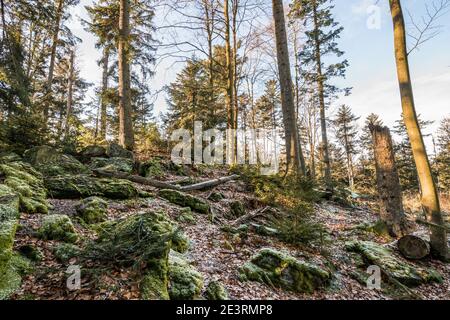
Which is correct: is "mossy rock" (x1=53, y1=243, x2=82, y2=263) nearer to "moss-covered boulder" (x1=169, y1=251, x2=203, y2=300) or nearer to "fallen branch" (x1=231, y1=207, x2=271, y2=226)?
"moss-covered boulder" (x1=169, y1=251, x2=203, y2=300)

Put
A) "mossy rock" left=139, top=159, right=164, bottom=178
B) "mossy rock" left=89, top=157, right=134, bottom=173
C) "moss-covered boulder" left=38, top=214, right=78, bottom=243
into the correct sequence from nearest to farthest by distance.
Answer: "moss-covered boulder" left=38, top=214, right=78, bottom=243, "mossy rock" left=89, top=157, right=134, bottom=173, "mossy rock" left=139, top=159, right=164, bottom=178

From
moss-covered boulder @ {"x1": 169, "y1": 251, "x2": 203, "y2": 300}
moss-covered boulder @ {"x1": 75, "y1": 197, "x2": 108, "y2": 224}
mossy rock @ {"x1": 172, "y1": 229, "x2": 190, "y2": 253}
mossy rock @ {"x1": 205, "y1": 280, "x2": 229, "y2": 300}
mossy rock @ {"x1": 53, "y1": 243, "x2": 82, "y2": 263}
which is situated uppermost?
moss-covered boulder @ {"x1": 75, "y1": 197, "x2": 108, "y2": 224}

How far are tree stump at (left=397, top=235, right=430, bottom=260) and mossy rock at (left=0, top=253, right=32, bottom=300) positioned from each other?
6947 mm

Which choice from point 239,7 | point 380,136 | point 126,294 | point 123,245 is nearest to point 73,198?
point 123,245

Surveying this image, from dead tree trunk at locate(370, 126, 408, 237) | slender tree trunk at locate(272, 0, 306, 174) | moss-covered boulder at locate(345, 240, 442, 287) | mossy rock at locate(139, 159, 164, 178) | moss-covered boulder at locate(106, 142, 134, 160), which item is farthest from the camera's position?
slender tree trunk at locate(272, 0, 306, 174)

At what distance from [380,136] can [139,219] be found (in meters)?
7.16

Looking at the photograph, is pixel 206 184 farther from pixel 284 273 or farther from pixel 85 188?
pixel 284 273

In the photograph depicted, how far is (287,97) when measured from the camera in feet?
29.9

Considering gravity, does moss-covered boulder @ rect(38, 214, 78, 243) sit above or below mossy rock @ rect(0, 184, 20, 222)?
below

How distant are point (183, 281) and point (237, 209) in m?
4.09

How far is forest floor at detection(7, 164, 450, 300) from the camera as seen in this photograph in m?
2.59

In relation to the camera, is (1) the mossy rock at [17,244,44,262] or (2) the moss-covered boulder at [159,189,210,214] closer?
(1) the mossy rock at [17,244,44,262]

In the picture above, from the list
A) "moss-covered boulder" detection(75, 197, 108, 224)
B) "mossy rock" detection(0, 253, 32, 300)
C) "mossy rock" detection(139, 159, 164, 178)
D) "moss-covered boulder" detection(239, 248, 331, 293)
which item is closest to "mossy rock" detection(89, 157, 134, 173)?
"mossy rock" detection(139, 159, 164, 178)

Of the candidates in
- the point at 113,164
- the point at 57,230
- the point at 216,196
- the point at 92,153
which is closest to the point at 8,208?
the point at 57,230
